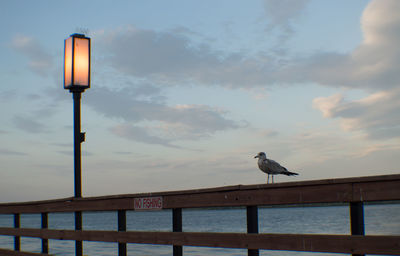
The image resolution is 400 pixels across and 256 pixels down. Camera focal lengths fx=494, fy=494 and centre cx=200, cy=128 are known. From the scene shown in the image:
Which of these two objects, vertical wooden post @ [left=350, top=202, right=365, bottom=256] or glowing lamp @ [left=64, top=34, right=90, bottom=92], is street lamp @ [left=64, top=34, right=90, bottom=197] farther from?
vertical wooden post @ [left=350, top=202, right=365, bottom=256]

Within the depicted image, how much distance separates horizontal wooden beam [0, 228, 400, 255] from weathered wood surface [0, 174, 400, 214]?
0.88 feet

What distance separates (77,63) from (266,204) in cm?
416

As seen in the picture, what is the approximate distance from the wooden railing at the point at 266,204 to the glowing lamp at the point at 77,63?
182 cm

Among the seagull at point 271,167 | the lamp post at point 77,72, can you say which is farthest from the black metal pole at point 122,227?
the seagull at point 271,167

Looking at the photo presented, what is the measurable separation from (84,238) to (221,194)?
7.84 ft

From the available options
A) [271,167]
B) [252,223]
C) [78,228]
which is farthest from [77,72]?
[252,223]

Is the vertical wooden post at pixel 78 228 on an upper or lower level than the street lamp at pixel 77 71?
lower

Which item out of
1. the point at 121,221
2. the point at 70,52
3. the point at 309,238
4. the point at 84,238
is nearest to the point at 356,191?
the point at 309,238

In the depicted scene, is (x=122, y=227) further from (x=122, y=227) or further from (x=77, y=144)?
(x=77, y=144)

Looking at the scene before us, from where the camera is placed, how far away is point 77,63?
23.6 ft

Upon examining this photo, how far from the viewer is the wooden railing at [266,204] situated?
3398 mm

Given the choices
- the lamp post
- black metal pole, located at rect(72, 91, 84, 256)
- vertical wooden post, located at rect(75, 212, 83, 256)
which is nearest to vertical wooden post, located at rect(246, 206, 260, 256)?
vertical wooden post, located at rect(75, 212, 83, 256)

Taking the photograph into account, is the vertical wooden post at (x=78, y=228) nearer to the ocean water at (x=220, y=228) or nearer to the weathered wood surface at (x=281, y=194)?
the weathered wood surface at (x=281, y=194)

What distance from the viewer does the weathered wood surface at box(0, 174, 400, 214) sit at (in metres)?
3.40
